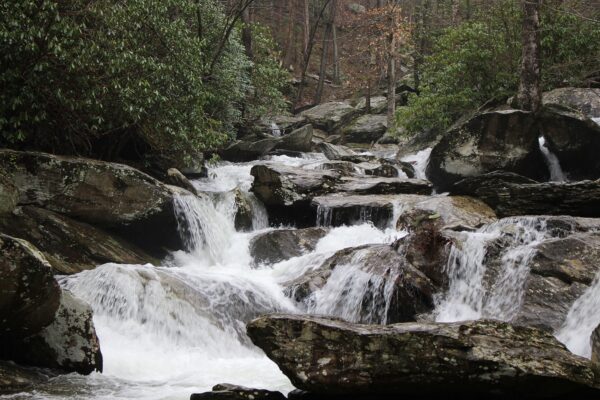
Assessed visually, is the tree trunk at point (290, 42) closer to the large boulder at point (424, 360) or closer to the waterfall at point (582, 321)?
the waterfall at point (582, 321)

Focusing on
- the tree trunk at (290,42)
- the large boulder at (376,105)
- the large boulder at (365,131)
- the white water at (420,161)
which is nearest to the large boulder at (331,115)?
the large boulder at (376,105)

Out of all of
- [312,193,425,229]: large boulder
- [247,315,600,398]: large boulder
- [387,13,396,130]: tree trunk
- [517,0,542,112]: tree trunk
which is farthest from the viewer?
[387,13,396,130]: tree trunk

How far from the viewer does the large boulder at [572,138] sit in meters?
14.7

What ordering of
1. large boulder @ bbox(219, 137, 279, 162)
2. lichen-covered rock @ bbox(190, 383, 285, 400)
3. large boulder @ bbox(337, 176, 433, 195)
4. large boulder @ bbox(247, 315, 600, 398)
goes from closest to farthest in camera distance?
large boulder @ bbox(247, 315, 600, 398), lichen-covered rock @ bbox(190, 383, 285, 400), large boulder @ bbox(337, 176, 433, 195), large boulder @ bbox(219, 137, 279, 162)

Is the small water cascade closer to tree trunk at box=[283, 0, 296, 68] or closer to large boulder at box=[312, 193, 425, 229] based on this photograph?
tree trunk at box=[283, 0, 296, 68]

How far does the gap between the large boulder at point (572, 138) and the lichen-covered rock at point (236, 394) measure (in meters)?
12.1

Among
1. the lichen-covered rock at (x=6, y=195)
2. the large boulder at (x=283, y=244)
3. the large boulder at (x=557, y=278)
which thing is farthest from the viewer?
the large boulder at (x=283, y=244)

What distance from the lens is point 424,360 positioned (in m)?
4.97

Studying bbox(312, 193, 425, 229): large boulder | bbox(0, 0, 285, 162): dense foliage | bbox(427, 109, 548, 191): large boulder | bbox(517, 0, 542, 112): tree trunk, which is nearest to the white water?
bbox(427, 109, 548, 191): large boulder

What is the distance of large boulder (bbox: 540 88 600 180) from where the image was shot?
14688 mm

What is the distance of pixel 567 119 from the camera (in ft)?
48.8

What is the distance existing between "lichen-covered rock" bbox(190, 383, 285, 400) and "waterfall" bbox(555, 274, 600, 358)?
156 inches

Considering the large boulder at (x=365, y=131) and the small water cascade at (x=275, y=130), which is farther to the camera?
the large boulder at (x=365, y=131)

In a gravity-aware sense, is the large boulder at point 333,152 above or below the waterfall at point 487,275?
above
